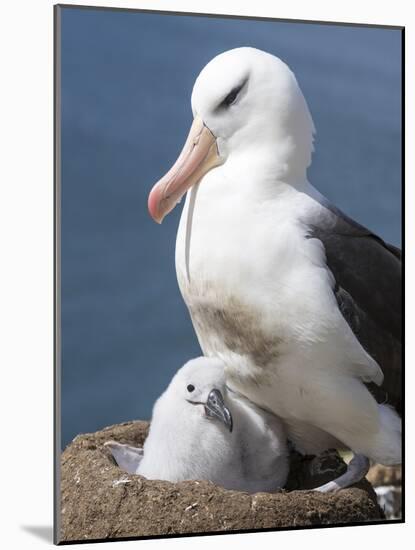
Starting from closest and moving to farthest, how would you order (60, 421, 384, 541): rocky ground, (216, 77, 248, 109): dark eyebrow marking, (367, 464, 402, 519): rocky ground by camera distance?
1. (60, 421, 384, 541): rocky ground
2. (216, 77, 248, 109): dark eyebrow marking
3. (367, 464, 402, 519): rocky ground

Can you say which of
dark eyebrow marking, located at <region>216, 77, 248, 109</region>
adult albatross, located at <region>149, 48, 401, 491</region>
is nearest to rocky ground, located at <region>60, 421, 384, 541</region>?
adult albatross, located at <region>149, 48, 401, 491</region>

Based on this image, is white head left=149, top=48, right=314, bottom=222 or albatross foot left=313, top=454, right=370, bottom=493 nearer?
white head left=149, top=48, right=314, bottom=222

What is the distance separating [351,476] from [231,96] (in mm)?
1399

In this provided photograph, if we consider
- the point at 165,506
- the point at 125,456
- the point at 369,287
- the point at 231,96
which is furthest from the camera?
the point at 125,456

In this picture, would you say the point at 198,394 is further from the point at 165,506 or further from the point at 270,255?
the point at 270,255

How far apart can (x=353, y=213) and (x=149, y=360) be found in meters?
0.92

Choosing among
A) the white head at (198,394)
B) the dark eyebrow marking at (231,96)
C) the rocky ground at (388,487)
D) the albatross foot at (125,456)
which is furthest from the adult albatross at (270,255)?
the albatross foot at (125,456)

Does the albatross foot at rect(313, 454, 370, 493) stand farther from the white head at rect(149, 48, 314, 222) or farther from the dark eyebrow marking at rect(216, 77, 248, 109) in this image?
the dark eyebrow marking at rect(216, 77, 248, 109)

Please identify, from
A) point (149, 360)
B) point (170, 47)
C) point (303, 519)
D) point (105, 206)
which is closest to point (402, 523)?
point (303, 519)

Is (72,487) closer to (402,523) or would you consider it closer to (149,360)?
Result: (149,360)

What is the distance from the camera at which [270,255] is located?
14.9ft

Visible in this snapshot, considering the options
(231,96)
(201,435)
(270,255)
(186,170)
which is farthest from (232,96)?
(201,435)

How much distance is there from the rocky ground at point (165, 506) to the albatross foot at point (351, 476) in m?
0.04

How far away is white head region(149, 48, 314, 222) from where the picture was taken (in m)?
4.61
